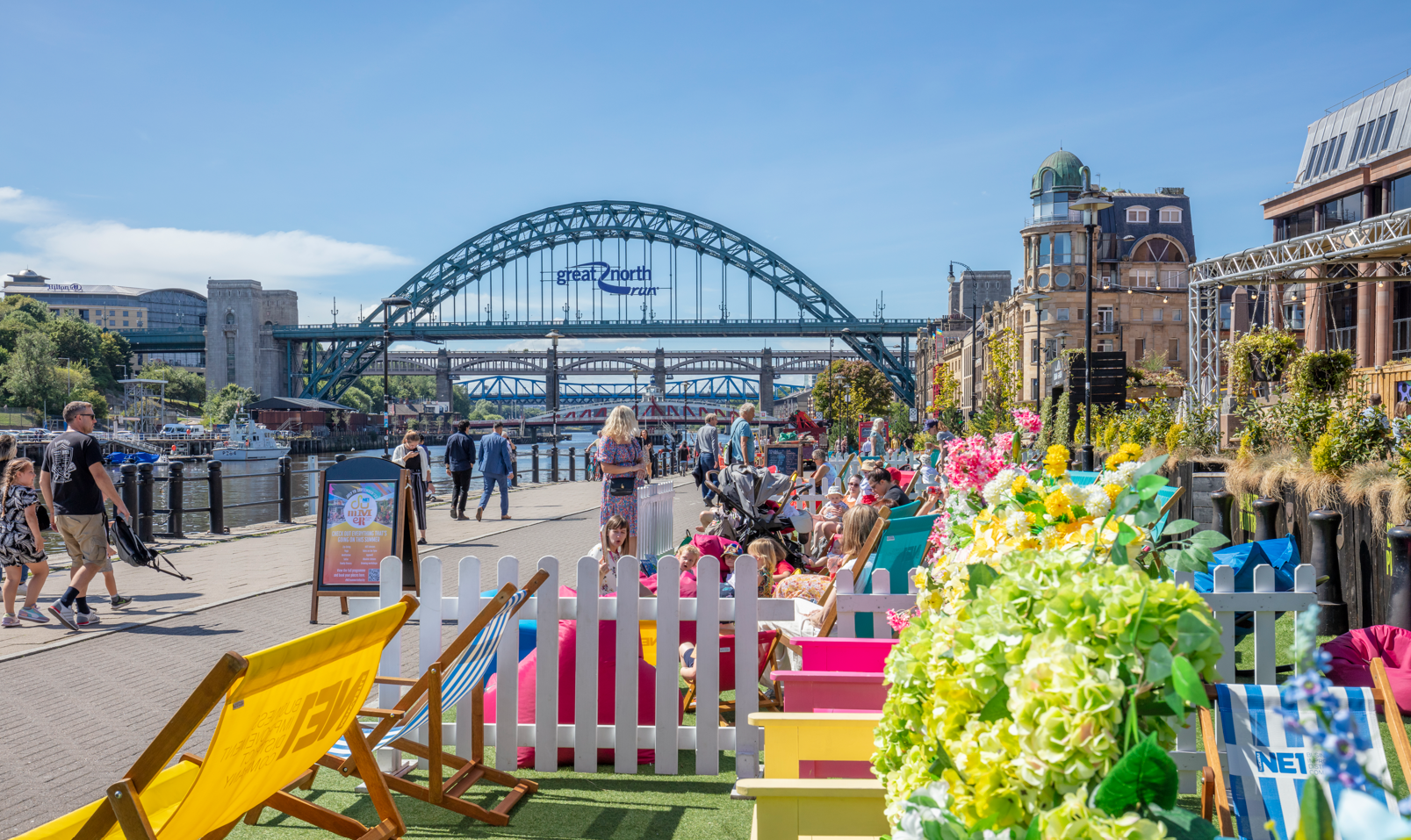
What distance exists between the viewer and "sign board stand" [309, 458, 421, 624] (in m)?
7.61

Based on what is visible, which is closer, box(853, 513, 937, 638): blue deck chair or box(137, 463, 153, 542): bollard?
box(853, 513, 937, 638): blue deck chair

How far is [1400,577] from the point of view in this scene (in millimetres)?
5309

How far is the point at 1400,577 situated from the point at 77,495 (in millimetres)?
8352

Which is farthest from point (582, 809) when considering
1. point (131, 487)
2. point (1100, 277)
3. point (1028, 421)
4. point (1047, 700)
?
point (1100, 277)

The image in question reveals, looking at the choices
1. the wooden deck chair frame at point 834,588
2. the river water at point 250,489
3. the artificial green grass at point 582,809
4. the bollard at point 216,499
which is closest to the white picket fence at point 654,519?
the river water at point 250,489

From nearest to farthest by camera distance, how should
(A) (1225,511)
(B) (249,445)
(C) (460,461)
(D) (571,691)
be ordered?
(D) (571,691) < (A) (1225,511) < (C) (460,461) < (B) (249,445)

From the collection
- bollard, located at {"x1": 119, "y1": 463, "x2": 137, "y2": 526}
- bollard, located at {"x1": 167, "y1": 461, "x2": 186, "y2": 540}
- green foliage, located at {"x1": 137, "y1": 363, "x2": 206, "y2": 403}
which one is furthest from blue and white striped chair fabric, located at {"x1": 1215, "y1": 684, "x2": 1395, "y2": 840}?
green foliage, located at {"x1": 137, "y1": 363, "x2": 206, "y2": 403}

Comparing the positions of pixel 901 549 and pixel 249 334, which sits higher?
pixel 249 334

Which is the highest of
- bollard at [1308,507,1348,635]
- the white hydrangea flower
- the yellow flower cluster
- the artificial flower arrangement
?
the yellow flower cluster

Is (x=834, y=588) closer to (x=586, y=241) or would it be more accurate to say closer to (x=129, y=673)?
(x=129, y=673)

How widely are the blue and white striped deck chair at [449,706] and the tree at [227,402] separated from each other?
88715 mm

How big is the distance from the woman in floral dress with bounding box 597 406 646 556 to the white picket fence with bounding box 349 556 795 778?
426cm

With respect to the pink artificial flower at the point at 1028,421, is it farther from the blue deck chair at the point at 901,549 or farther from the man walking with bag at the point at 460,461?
the man walking with bag at the point at 460,461

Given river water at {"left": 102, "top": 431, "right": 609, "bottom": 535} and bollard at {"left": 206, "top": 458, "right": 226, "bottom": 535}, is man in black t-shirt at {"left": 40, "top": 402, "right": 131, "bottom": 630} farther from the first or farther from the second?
bollard at {"left": 206, "top": 458, "right": 226, "bottom": 535}
